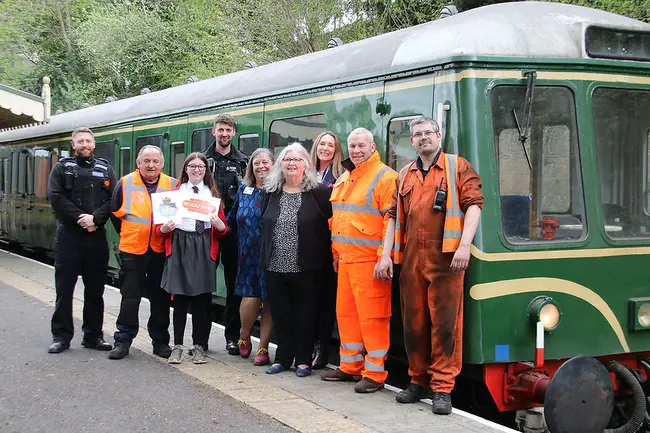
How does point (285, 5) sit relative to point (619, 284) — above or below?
above

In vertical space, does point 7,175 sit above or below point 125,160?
above

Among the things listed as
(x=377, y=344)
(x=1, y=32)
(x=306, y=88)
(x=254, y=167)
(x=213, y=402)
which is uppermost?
(x=1, y=32)

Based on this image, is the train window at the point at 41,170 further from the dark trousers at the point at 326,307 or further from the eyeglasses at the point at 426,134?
the eyeglasses at the point at 426,134

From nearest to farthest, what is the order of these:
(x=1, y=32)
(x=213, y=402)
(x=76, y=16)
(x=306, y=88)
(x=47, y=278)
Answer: (x=213, y=402) < (x=306, y=88) < (x=47, y=278) < (x=1, y=32) < (x=76, y=16)

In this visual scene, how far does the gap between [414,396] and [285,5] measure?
15207 mm

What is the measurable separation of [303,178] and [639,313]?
276 centimetres

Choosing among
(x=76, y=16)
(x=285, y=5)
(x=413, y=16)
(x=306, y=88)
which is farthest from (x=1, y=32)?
(x=306, y=88)

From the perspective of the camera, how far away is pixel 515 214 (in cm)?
574

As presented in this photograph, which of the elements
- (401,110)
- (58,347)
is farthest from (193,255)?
(401,110)

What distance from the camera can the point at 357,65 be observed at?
709cm

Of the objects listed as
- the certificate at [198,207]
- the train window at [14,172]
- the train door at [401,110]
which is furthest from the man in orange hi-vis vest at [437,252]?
the train window at [14,172]

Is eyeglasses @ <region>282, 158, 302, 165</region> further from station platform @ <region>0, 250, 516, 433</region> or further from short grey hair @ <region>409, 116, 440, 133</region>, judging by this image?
station platform @ <region>0, 250, 516, 433</region>

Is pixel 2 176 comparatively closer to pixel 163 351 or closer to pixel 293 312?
pixel 163 351

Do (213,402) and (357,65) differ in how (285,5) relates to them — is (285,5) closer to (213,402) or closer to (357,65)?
(357,65)
